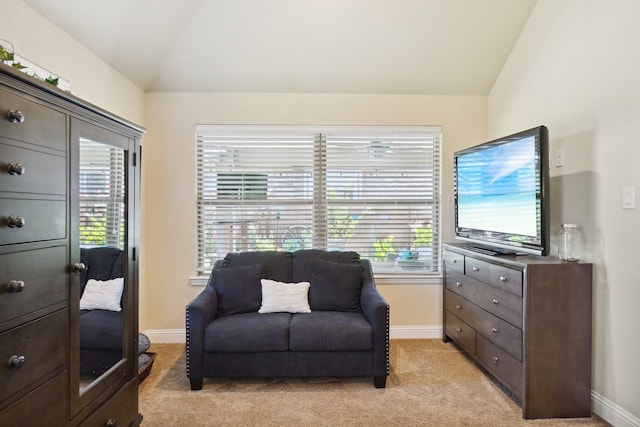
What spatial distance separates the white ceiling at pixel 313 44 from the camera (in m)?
3.01

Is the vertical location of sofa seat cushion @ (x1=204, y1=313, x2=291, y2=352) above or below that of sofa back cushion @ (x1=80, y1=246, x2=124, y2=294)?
below

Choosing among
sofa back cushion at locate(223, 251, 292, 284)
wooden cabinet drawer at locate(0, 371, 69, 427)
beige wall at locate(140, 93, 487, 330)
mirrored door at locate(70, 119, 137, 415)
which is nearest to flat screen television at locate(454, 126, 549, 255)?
beige wall at locate(140, 93, 487, 330)

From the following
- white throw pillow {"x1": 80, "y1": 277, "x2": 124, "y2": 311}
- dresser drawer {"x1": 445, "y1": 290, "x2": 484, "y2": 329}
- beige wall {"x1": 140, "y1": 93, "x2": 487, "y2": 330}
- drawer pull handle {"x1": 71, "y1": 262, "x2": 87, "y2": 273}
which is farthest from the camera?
beige wall {"x1": 140, "y1": 93, "x2": 487, "y2": 330}

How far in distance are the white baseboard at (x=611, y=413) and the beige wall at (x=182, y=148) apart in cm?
258

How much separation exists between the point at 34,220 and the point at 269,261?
6.97ft

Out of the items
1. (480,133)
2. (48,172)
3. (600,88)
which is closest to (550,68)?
(600,88)

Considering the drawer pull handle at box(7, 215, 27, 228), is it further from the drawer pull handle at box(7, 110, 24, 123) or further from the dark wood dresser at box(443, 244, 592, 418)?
the dark wood dresser at box(443, 244, 592, 418)

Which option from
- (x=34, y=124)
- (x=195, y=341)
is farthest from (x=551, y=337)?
(x=34, y=124)

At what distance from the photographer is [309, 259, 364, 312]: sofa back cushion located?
3131 mm

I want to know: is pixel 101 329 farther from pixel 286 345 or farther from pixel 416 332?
pixel 416 332

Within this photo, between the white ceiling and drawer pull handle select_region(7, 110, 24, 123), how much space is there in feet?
5.58

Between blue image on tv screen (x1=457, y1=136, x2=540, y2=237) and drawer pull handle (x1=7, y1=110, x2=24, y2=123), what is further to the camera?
blue image on tv screen (x1=457, y1=136, x2=540, y2=237)

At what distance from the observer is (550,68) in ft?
9.26

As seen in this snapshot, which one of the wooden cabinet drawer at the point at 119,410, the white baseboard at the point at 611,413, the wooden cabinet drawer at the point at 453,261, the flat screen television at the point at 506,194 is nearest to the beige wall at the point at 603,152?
the white baseboard at the point at 611,413
